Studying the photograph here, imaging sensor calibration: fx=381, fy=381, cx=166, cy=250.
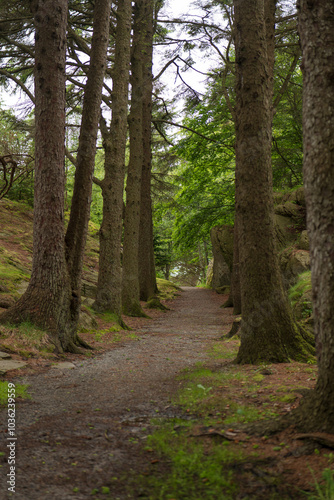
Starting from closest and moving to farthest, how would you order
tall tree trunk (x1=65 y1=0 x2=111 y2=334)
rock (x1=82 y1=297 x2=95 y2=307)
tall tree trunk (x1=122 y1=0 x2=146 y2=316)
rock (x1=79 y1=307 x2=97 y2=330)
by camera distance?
tall tree trunk (x1=65 y1=0 x2=111 y2=334) < rock (x1=79 y1=307 x2=97 y2=330) < rock (x1=82 y1=297 x2=95 y2=307) < tall tree trunk (x1=122 y1=0 x2=146 y2=316)

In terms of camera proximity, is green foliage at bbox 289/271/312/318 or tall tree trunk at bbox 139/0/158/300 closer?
green foliage at bbox 289/271/312/318

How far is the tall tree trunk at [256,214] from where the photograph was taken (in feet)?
17.8

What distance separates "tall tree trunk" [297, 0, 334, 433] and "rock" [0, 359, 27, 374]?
3.72 metres

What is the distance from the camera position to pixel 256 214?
5.50 m

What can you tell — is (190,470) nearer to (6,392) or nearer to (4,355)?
(6,392)

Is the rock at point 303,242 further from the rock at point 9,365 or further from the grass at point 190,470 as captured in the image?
the grass at point 190,470

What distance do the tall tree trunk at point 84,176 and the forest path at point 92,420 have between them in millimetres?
1622

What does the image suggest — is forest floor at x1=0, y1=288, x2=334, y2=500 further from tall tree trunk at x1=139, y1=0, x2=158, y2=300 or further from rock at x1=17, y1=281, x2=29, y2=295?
tall tree trunk at x1=139, y1=0, x2=158, y2=300

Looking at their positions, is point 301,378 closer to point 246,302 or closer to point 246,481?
point 246,302

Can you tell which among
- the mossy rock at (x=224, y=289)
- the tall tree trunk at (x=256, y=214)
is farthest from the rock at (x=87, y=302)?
the mossy rock at (x=224, y=289)

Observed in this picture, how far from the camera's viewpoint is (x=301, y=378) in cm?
426

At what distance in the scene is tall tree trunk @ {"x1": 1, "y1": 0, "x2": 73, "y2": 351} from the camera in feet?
20.6

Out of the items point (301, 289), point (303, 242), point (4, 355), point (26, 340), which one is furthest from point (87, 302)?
point (303, 242)

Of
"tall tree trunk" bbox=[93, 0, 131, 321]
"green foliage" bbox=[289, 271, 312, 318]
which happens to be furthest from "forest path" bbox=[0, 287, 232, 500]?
"tall tree trunk" bbox=[93, 0, 131, 321]
